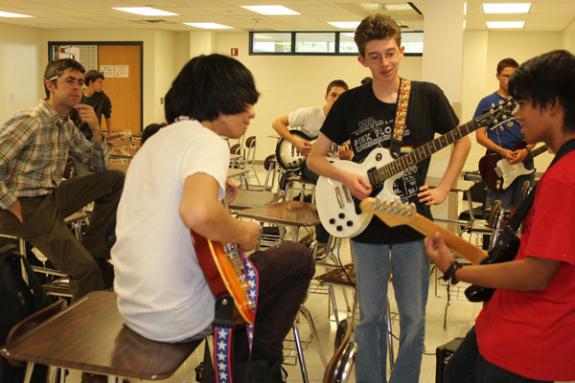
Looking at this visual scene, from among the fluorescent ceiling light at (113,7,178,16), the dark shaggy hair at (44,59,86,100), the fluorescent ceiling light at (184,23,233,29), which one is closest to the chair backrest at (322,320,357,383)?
the dark shaggy hair at (44,59,86,100)

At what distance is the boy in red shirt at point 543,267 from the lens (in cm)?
171

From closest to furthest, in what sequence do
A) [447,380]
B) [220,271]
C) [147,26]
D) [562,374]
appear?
[562,374]
[220,271]
[447,380]
[147,26]

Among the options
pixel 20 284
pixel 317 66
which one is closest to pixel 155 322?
pixel 20 284

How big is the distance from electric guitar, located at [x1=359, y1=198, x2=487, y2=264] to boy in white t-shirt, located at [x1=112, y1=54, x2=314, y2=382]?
34 centimetres

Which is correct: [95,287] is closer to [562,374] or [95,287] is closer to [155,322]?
[155,322]

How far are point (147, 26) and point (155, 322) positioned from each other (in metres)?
12.3

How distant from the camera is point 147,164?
1974 mm

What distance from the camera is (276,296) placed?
7.16 feet

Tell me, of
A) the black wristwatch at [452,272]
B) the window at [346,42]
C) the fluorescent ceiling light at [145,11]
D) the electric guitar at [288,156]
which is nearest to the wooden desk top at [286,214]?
the black wristwatch at [452,272]

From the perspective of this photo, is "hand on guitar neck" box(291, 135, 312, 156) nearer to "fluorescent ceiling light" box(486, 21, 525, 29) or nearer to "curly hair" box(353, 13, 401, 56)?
"curly hair" box(353, 13, 401, 56)

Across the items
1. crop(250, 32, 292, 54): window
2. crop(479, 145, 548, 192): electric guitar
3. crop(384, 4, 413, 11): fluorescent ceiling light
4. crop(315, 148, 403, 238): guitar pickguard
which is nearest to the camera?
crop(315, 148, 403, 238): guitar pickguard

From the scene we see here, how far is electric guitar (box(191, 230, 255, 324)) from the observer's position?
1904 mm

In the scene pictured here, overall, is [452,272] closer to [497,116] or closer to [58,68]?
[497,116]

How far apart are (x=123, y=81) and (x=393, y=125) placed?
483 inches
